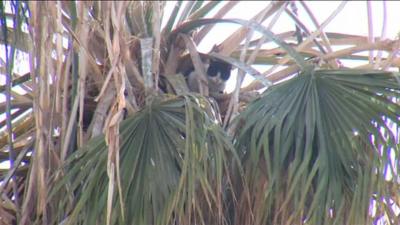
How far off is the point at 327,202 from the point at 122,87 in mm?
1085

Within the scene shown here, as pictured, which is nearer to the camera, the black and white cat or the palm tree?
the palm tree

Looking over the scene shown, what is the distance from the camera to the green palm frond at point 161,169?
13.4 feet

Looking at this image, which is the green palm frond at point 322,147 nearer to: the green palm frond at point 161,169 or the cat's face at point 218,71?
the green palm frond at point 161,169

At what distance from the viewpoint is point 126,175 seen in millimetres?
4172

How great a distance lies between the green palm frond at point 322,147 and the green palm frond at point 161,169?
0.62ft

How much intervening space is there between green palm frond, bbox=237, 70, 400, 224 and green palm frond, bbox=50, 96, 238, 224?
0.19 m

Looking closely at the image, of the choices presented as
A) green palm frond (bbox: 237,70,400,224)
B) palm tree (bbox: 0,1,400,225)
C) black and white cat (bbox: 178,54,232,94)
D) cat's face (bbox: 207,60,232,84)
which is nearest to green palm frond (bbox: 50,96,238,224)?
palm tree (bbox: 0,1,400,225)

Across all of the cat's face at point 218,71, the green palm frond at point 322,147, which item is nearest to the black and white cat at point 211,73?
the cat's face at point 218,71

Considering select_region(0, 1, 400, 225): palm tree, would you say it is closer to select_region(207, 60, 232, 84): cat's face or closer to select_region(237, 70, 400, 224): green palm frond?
select_region(237, 70, 400, 224): green palm frond

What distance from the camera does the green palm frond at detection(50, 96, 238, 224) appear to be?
161 inches

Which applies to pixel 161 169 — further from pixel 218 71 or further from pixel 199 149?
pixel 218 71

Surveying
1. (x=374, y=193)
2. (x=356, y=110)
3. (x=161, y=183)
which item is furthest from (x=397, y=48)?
(x=161, y=183)

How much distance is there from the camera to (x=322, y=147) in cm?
422

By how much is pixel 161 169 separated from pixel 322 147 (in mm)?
719
